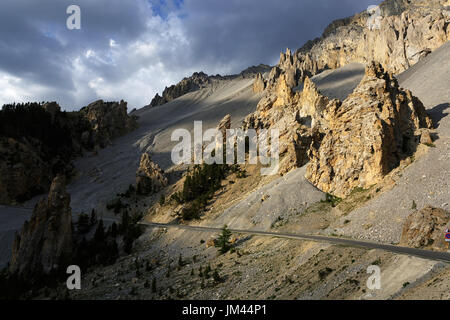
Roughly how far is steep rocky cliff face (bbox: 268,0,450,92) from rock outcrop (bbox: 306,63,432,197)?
68.5 metres

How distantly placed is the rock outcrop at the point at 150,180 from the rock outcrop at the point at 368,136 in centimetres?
3291

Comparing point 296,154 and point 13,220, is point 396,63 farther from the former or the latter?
point 13,220

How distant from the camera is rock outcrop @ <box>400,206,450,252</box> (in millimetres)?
14727

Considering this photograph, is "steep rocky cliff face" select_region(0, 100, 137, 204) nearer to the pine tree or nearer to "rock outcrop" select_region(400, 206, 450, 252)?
the pine tree

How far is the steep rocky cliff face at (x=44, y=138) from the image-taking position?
65125 mm

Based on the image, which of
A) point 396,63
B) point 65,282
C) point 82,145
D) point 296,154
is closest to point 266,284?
point 65,282

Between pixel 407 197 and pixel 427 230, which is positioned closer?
pixel 427 230

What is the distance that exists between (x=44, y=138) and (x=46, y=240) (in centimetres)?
5979

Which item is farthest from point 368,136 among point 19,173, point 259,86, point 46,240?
point 259,86

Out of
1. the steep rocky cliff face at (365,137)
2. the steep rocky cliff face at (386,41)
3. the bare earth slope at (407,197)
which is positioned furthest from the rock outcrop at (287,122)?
the steep rocky cliff face at (386,41)

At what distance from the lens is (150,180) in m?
59.6

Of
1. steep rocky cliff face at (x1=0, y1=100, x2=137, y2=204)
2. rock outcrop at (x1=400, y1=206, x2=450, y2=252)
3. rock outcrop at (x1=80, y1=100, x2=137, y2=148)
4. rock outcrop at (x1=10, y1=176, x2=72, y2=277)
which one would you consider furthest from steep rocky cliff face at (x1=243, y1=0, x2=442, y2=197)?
rock outcrop at (x1=80, y1=100, x2=137, y2=148)

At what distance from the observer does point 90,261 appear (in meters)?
30.5

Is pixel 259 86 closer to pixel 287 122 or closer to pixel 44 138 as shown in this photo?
pixel 287 122
